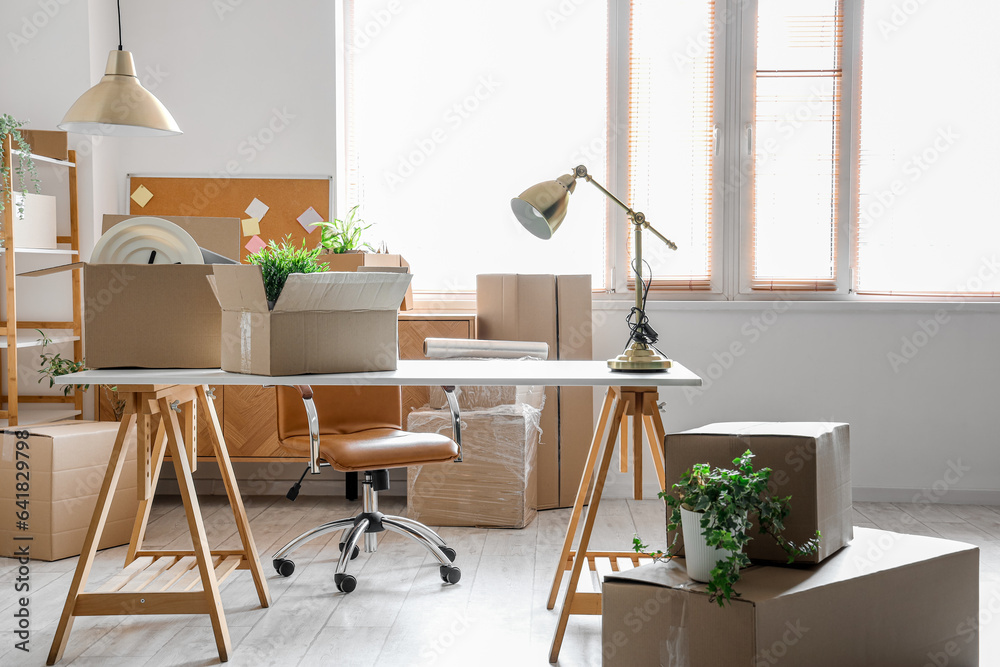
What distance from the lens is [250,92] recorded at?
3.92m

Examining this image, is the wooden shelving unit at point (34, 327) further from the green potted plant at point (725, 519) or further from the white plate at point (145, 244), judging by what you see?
the green potted plant at point (725, 519)

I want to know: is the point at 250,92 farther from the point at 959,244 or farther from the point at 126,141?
the point at 959,244

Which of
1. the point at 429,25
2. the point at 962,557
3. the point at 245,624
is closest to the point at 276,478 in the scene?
the point at 245,624

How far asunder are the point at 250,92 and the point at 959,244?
3462 millimetres

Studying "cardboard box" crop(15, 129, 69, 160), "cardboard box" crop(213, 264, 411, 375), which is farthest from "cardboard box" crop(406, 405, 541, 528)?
"cardboard box" crop(15, 129, 69, 160)

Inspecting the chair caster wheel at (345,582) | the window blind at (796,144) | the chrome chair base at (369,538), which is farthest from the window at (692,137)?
the chair caster wheel at (345,582)

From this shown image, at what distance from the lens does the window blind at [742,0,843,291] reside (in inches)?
153

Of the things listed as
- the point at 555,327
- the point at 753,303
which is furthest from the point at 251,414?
the point at 753,303

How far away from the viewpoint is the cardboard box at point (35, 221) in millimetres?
3273

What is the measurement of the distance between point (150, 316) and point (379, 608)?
1125 millimetres

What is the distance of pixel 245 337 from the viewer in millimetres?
2057

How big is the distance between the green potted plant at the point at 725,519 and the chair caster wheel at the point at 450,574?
43.4 inches

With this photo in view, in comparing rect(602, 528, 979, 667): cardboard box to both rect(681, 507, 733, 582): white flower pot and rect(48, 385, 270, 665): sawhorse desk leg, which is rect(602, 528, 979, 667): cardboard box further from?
rect(48, 385, 270, 665): sawhorse desk leg

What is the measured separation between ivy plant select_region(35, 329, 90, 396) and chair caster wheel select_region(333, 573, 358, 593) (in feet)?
5.13
